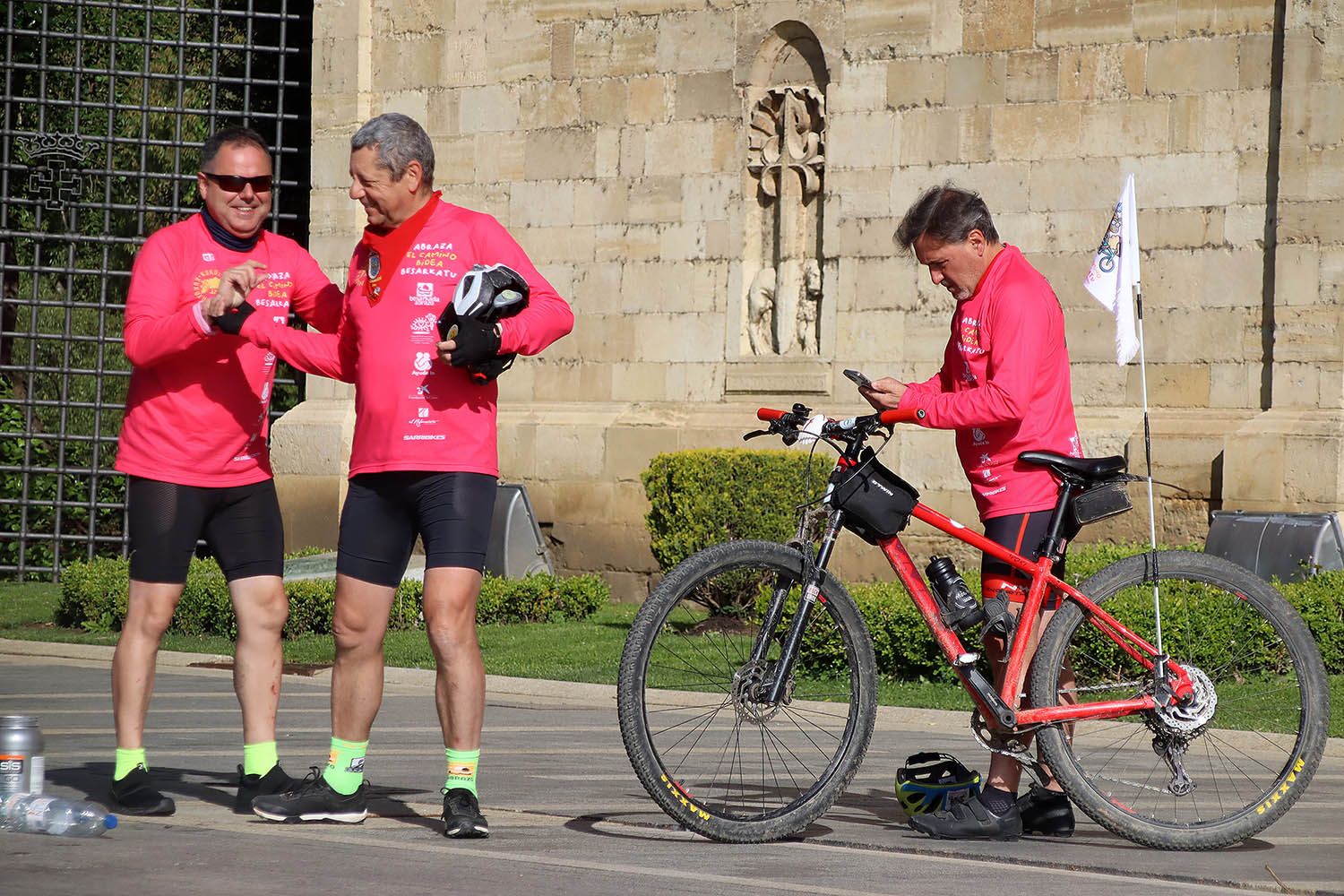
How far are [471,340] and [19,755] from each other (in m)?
1.79

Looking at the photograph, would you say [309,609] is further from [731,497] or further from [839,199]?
[839,199]

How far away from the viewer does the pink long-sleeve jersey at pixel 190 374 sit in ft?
17.9

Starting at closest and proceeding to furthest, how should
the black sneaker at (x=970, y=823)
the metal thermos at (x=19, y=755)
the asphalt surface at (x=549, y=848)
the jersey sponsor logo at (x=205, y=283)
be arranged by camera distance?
1. the asphalt surface at (x=549, y=848)
2. the metal thermos at (x=19, y=755)
3. the black sneaker at (x=970, y=823)
4. the jersey sponsor logo at (x=205, y=283)

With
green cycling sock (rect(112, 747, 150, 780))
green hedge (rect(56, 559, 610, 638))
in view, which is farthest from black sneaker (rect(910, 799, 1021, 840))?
green hedge (rect(56, 559, 610, 638))

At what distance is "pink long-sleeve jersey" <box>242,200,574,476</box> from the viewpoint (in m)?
5.05

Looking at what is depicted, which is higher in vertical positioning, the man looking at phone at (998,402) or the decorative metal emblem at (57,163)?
the decorative metal emblem at (57,163)

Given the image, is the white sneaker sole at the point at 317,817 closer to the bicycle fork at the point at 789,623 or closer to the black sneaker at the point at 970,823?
the bicycle fork at the point at 789,623

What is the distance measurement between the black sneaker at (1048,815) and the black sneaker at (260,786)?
7.35ft

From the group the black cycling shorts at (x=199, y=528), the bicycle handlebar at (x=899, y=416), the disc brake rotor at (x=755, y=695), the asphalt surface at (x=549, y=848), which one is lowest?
the asphalt surface at (x=549, y=848)

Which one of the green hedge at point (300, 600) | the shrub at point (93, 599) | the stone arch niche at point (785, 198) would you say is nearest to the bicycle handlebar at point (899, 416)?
the green hedge at point (300, 600)

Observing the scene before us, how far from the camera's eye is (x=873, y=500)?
5.24 meters

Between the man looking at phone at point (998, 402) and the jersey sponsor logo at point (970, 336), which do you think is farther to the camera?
the jersey sponsor logo at point (970, 336)

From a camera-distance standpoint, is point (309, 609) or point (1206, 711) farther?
point (309, 609)

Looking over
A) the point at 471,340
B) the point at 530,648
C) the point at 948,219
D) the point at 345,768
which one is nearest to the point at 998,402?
the point at 948,219
